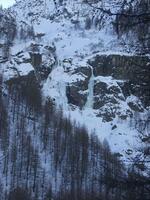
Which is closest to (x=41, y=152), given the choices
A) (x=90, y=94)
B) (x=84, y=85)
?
(x=90, y=94)

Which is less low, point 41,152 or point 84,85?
point 41,152

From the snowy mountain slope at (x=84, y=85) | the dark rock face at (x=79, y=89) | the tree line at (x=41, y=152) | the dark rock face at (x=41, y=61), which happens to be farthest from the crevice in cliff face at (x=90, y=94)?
the tree line at (x=41, y=152)

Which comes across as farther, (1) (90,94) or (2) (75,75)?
(2) (75,75)

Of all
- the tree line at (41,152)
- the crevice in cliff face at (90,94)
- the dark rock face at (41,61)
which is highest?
the dark rock face at (41,61)

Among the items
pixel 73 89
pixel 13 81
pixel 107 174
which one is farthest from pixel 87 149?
pixel 107 174

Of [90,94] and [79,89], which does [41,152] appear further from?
[90,94]

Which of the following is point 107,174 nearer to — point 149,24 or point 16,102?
point 149,24

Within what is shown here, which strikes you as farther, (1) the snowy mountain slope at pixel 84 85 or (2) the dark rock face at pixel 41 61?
(2) the dark rock face at pixel 41 61

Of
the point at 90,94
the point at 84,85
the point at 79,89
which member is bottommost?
the point at 90,94

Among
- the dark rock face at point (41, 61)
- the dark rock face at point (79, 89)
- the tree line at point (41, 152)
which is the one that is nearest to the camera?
the tree line at point (41, 152)

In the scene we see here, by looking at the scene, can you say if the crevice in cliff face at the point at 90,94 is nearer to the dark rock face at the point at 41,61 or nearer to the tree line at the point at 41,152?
the dark rock face at the point at 41,61

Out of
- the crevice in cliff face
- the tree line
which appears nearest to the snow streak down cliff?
the crevice in cliff face
